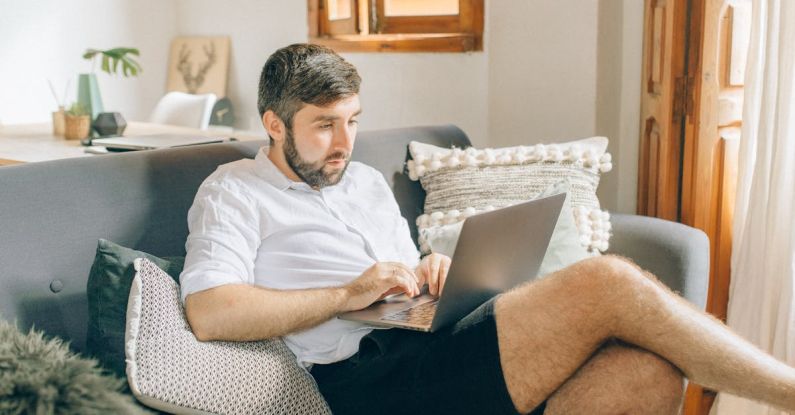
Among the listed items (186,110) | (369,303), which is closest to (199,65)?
(186,110)

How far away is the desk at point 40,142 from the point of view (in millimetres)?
2690

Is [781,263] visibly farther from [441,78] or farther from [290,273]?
[441,78]

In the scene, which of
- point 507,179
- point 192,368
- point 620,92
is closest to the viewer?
point 192,368

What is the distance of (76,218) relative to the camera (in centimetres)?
167

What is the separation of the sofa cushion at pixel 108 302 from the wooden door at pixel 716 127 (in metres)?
1.56

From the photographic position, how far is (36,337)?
128 centimetres

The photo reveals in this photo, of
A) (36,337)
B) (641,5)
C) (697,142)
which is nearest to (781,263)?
(697,142)

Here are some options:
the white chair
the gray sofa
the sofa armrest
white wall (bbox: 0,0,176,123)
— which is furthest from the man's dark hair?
white wall (bbox: 0,0,176,123)

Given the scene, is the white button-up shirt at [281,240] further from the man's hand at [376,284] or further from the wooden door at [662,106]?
the wooden door at [662,106]

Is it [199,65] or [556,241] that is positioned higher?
[199,65]

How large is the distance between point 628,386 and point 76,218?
1.06 m

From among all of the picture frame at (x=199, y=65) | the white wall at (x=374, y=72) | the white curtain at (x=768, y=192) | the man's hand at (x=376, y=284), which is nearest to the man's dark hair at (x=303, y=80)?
the man's hand at (x=376, y=284)

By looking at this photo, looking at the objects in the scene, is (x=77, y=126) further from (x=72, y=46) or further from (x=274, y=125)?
(x=72, y=46)

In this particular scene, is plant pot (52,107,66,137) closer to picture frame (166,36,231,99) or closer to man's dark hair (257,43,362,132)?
picture frame (166,36,231,99)
